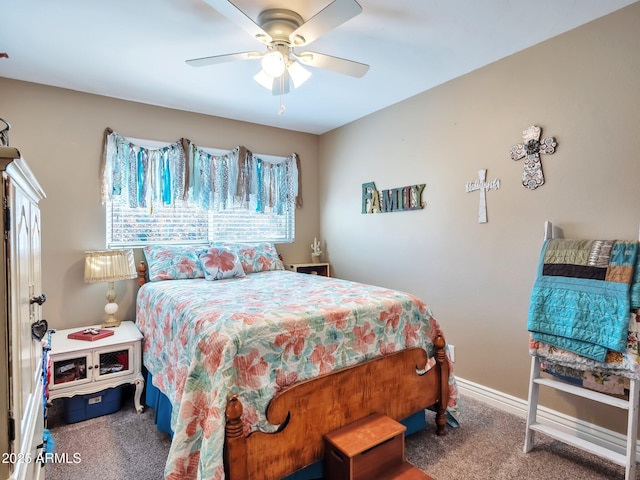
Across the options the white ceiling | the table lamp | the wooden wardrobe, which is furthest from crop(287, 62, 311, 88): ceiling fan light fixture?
the table lamp

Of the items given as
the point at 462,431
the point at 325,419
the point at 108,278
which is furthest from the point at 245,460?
the point at 108,278

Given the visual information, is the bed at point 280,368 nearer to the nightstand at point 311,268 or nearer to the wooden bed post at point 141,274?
the wooden bed post at point 141,274

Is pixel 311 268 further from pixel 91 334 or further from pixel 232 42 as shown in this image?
pixel 232 42

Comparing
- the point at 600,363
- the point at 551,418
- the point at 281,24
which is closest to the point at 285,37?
the point at 281,24

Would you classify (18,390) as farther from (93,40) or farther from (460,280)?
(460,280)

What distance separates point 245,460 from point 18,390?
0.88m

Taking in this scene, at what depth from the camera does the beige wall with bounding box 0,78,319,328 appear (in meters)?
2.82

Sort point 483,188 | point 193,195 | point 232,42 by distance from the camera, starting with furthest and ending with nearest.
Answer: point 193,195 → point 483,188 → point 232,42

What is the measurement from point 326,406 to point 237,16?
1.94 meters

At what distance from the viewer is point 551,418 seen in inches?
90.5

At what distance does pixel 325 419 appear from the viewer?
172 cm

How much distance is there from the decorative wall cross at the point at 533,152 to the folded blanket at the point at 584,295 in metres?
0.47

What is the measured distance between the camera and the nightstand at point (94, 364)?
237 cm

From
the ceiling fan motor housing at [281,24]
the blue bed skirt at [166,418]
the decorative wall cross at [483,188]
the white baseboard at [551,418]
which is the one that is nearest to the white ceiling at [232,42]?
the ceiling fan motor housing at [281,24]
